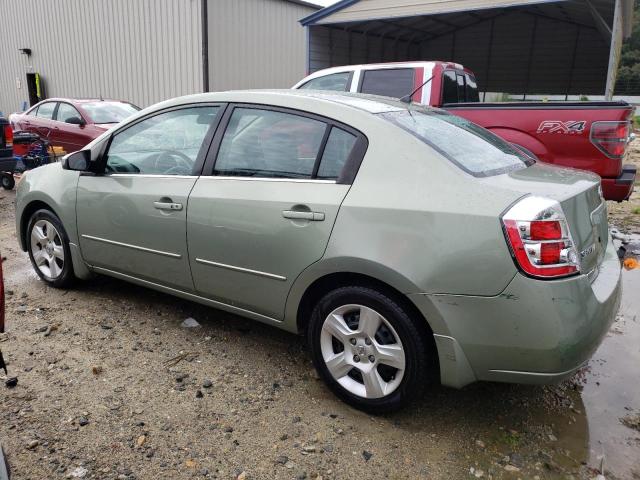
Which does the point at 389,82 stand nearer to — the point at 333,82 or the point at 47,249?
the point at 333,82

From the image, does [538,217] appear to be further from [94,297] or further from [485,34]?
[485,34]

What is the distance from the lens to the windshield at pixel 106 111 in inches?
401

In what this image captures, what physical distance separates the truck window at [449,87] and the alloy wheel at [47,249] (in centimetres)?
478

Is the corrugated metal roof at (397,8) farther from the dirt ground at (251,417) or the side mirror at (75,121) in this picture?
the dirt ground at (251,417)

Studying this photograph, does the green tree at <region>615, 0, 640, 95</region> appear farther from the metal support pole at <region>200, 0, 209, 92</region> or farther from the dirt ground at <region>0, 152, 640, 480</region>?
the dirt ground at <region>0, 152, 640, 480</region>

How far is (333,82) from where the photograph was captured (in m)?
7.25

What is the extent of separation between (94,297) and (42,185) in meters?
0.97

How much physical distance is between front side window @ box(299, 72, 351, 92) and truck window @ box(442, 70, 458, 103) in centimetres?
130

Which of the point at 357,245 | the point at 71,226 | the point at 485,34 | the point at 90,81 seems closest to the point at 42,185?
the point at 71,226

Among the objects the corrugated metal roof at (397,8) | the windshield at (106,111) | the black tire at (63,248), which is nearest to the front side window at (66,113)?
the windshield at (106,111)

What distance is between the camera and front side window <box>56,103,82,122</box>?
10.3 m

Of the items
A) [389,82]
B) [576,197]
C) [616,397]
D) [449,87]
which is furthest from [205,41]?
[616,397]

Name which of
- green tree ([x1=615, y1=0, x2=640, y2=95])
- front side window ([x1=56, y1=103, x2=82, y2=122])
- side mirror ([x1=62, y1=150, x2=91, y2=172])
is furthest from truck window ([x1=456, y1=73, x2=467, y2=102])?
green tree ([x1=615, y1=0, x2=640, y2=95])

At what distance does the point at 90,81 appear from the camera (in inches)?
666
